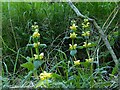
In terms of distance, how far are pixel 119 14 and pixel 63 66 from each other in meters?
0.41

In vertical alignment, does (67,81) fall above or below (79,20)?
below

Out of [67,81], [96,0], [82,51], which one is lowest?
[67,81]

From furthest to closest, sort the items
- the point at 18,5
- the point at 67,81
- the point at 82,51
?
the point at 18,5, the point at 82,51, the point at 67,81

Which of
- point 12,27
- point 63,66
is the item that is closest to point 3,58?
point 12,27

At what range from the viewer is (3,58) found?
1289 mm

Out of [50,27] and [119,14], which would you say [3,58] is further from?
[119,14]

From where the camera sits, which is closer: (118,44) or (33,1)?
(118,44)

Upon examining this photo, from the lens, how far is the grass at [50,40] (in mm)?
1086

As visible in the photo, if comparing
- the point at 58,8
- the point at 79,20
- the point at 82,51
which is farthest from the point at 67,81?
the point at 58,8

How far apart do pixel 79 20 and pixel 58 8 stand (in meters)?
0.14

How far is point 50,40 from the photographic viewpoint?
1.34m

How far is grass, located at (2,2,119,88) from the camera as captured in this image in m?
1.09

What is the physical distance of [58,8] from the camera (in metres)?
1.46

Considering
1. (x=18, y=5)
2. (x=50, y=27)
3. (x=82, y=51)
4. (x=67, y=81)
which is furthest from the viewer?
(x=18, y=5)
